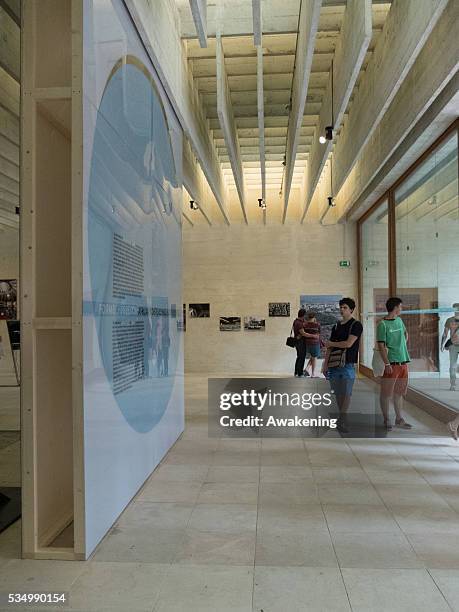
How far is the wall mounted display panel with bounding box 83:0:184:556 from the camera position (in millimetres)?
3275

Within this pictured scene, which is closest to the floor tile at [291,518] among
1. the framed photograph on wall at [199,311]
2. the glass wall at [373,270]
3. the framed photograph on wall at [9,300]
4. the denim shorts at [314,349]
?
the denim shorts at [314,349]

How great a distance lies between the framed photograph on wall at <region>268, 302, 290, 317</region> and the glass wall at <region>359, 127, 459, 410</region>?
3.55 metres

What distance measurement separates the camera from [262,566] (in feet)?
9.75

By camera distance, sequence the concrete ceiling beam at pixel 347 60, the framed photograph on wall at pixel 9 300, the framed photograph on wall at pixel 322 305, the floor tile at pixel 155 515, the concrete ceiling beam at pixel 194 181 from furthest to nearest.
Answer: the framed photograph on wall at pixel 322 305 < the framed photograph on wall at pixel 9 300 < the concrete ceiling beam at pixel 194 181 < the concrete ceiling beam at pixel 347 60 < the floor tile at pixel 155 515

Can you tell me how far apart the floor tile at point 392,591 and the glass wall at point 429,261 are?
452cm

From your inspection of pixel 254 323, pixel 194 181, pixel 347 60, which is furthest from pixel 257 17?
pixel 254 323

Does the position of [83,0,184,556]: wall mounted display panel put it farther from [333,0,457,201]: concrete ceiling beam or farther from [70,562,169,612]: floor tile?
[333,0,457,201]: concrete ceiling beam

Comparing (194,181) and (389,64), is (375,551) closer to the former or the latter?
(389,64)

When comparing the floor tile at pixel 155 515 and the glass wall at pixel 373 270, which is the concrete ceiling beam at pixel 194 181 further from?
the floor tile at pixel 155 515

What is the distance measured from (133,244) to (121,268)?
430 millimetres

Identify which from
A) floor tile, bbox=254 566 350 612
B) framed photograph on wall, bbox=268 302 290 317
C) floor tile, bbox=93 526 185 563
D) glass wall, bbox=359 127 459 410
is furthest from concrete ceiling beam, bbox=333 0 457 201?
framed photograph on wall, bbox=268 302 290 317

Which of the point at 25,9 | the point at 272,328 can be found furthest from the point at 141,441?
the point at 272,328

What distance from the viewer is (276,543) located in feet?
10.8

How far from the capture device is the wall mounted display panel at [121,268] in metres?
3.28
